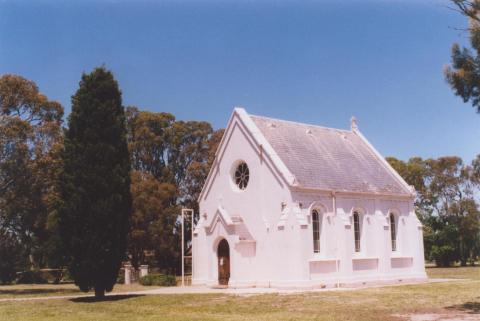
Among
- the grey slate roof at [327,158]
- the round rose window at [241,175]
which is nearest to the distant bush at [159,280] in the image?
the round rose window at [241,175]

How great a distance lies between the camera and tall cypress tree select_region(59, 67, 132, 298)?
91.4 ft

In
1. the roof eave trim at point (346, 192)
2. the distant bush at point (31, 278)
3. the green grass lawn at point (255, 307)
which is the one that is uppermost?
the roof eave trim at point (346, 192)

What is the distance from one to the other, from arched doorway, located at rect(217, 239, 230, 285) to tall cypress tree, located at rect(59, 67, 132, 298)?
904 cm

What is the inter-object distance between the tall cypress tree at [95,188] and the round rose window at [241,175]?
1000 cm

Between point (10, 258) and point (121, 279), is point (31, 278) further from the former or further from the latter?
point (121, 279)

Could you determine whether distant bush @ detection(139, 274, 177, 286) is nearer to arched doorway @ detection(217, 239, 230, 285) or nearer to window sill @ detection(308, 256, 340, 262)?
arched doorway @ detection(217, 239, 230, 285)

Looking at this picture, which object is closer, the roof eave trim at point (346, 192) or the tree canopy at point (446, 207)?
the roof eave trim at point (346, 192)

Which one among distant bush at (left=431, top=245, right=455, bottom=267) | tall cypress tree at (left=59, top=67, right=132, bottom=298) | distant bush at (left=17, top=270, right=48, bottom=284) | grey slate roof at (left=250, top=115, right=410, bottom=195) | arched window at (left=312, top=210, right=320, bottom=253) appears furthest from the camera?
distant bush at (left=431, top=245, right=455, bottom=267)

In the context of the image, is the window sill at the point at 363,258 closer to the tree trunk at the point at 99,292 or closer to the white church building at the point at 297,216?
the white church building at the point at 297,216

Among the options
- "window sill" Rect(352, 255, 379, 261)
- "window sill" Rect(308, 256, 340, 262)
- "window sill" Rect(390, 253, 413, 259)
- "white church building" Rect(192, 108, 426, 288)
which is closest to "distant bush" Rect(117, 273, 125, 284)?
"white church building" Rect(192, 108, 426, 288)

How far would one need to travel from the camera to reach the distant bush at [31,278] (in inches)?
2184

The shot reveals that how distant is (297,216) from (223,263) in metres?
6.62

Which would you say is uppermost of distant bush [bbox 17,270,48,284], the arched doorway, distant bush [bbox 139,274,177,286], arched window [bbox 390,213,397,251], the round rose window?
the round rose window

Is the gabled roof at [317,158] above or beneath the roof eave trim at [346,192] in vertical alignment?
above
